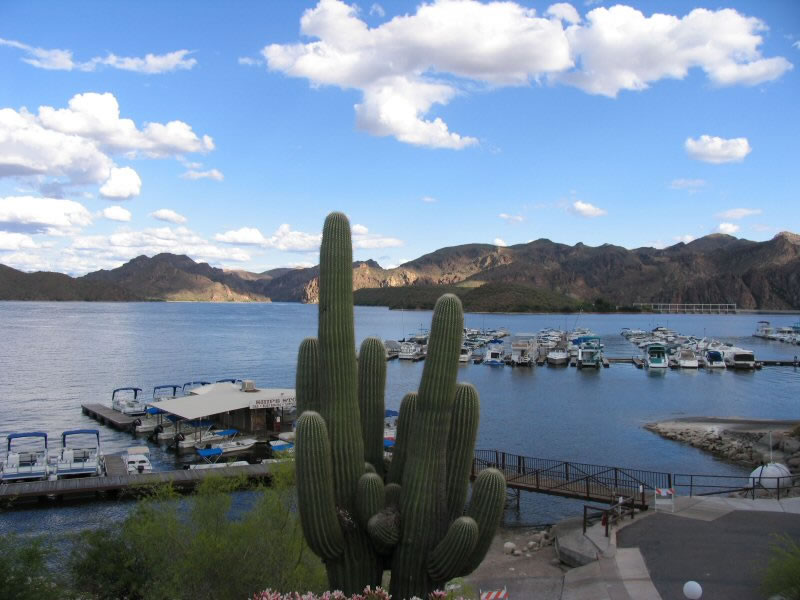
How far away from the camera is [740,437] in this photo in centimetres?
3931

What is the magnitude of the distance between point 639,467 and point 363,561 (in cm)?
2736

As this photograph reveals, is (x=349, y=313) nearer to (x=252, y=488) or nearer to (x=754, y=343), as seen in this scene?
(x=252, y=488)

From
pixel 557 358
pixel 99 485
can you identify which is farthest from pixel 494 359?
pixel 99 485

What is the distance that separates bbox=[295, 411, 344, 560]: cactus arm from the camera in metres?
9.98

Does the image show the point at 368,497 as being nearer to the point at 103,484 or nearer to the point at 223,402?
the point at 103,484

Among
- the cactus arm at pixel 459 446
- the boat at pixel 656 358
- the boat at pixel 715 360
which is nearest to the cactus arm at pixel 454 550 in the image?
the cactus arm at pixel 459 446

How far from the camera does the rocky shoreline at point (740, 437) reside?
33.4 m

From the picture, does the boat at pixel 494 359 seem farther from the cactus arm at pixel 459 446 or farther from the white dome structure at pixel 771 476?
the cactus arm at pixel 459 446

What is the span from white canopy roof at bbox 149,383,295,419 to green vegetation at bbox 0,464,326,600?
2330cm

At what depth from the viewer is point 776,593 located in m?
12.4

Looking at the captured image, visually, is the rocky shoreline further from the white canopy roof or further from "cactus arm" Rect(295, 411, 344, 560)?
"cactus arm" Rect(295, 411, 344, 560)

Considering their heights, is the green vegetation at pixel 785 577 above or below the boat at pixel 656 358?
above

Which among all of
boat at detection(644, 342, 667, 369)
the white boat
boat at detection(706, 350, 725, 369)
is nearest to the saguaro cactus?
the white boat

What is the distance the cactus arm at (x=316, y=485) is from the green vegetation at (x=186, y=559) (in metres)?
3.18
